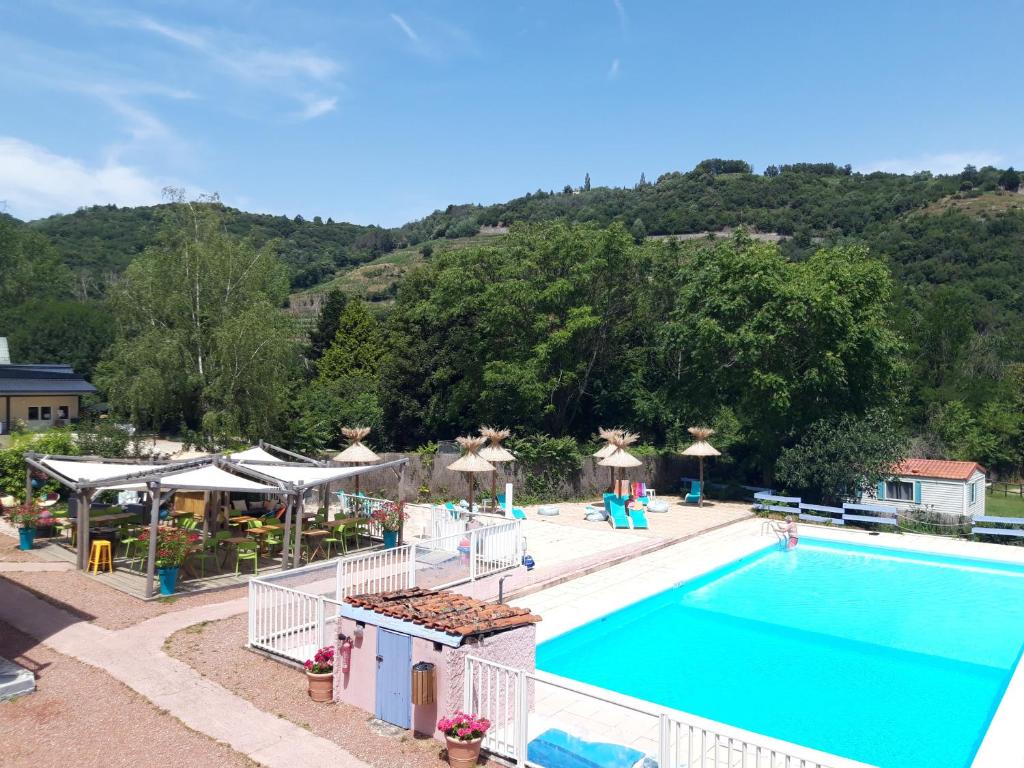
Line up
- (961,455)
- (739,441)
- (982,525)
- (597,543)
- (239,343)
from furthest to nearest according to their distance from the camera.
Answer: (961,455), (739,441), (239,343), (982,525), (597,543)

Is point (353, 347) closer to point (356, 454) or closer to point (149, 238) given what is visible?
point (356, 454)

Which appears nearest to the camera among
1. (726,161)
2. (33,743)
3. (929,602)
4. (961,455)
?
(33,743)

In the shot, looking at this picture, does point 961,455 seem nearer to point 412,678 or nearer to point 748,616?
point 748,616

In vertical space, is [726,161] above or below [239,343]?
above

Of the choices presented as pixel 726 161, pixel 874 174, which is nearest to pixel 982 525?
pixel 874 174

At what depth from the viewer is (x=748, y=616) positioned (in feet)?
45.5

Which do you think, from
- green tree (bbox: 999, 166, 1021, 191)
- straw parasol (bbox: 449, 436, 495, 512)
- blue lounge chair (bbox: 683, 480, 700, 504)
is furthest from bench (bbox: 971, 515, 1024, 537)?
green tree (bbox: 999, 166, 1021, 191)

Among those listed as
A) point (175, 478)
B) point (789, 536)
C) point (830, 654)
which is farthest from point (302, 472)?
point (789, 536)

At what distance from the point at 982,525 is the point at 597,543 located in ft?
38.1

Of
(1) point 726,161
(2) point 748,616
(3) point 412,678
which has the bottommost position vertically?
(2) point 748,616

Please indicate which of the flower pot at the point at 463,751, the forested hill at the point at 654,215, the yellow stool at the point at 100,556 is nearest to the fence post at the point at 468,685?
the flower pot at the point at 463,751

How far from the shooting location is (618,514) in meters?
19.5

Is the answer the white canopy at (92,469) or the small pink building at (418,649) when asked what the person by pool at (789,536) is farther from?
the white canopy at (92,469)

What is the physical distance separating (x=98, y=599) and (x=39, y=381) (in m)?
27.6
